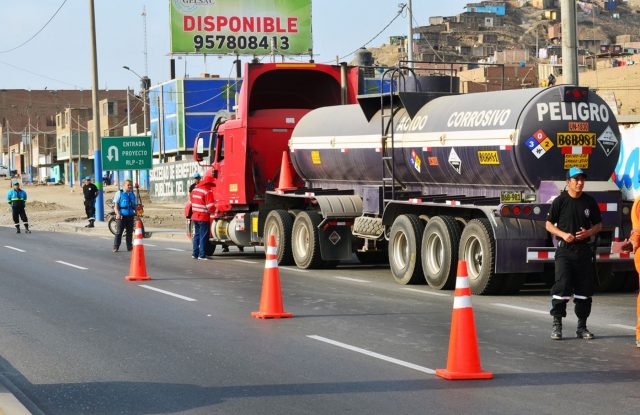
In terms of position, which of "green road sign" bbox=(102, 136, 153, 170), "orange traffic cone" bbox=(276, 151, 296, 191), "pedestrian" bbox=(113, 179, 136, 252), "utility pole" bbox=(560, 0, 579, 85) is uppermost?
"utility pole" bbox=(560, 0, 579, 85)

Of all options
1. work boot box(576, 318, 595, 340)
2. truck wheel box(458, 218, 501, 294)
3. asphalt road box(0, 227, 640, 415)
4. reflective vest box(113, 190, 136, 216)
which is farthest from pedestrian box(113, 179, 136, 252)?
work boot box(576, 318, 595, 340)

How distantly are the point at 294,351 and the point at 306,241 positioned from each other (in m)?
11.0

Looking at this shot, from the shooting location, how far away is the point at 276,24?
67125 millimetres

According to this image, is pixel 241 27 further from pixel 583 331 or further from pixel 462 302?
pixel 462 302

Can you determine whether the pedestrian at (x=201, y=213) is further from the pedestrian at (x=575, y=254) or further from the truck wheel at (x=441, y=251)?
the pedestrian at (x=575, y=254)

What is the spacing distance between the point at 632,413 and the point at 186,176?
54.1 meters

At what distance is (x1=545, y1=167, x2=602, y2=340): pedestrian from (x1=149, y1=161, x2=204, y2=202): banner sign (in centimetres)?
4766

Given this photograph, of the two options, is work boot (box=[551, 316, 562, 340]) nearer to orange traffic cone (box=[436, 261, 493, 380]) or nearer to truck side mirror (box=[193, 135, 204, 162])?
orange traffic cone (box=[436, 261, 493, 380])

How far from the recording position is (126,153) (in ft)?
142

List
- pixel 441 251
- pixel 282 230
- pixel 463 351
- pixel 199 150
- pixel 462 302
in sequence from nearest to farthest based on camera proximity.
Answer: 1. pixel 463 351
2. pixel 462 302
3. pixel 441 251
4. pixel 282 230
5. pixel 199 150

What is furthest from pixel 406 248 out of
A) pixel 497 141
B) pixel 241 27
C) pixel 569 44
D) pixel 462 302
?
pixel 241 27

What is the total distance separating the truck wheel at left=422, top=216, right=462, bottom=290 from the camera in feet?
56.0

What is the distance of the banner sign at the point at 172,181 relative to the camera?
60.9m

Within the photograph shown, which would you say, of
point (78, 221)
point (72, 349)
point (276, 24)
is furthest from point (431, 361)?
point (276, 24)
